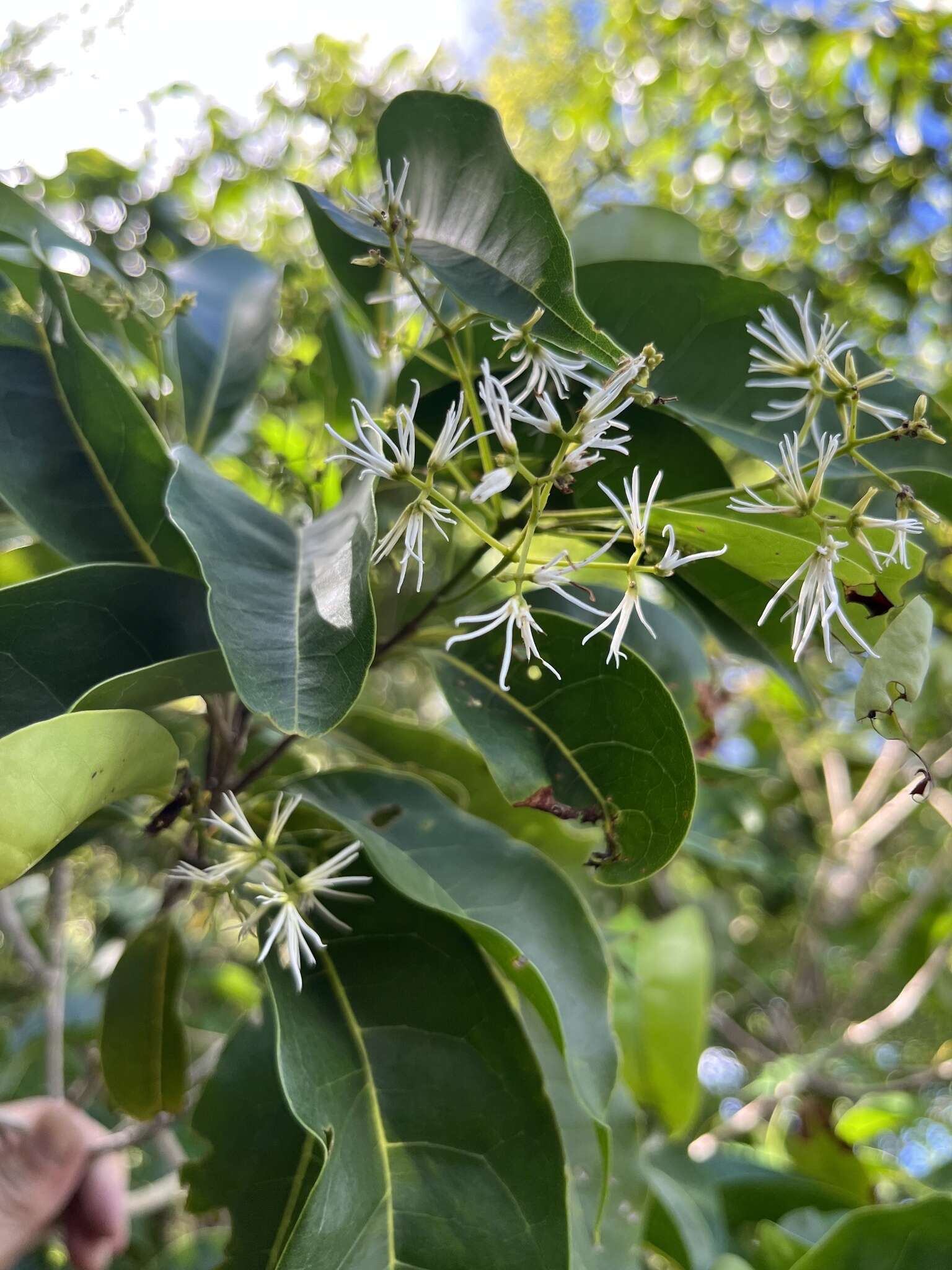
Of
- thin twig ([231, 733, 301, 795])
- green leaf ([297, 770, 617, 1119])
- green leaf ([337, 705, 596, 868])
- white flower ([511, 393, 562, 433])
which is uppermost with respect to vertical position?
white flower ([511, 393, 562, 433])

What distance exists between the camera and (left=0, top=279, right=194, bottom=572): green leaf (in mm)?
659

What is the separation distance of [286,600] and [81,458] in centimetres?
27

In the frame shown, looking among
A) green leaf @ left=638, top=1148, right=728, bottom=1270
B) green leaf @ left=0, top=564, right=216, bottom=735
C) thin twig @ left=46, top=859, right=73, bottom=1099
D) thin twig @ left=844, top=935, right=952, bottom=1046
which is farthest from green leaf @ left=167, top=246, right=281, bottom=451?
thin twig @ left=844, top=935, right=952, bottom=1046

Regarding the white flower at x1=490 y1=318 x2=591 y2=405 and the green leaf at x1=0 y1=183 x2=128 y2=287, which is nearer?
the white flower at x1=490 y1=318 x2=591 y2=405

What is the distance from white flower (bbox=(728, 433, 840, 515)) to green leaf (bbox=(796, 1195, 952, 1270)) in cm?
55

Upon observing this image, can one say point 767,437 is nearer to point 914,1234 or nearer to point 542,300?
point 542,300

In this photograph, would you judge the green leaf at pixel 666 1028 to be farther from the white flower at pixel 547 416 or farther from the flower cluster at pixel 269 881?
the white flower at pixel 547 416

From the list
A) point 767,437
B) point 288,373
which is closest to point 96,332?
point 288,373

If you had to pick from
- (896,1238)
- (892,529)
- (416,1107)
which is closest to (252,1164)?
(416,1107)

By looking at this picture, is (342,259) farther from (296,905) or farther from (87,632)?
(296,905)

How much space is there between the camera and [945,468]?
26.0 inches

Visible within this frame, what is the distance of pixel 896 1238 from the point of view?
70cm

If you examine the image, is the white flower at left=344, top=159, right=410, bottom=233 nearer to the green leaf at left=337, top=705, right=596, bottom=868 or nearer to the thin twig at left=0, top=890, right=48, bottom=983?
the green leaf at left=337, top=705, right=596, bottom=868

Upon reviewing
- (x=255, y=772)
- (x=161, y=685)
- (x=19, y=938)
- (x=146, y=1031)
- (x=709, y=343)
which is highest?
(x=709, y=343)
